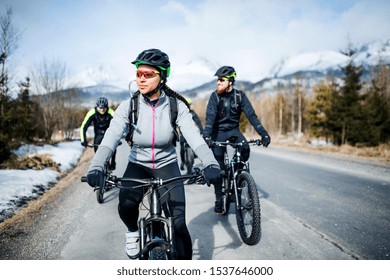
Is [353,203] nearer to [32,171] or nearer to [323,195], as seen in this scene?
[323,195]

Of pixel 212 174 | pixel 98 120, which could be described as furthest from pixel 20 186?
pixel 212 174

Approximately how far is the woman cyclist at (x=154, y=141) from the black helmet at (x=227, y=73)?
1.95 m

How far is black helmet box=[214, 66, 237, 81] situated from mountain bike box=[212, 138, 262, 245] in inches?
40.5

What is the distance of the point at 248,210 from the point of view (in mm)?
3537

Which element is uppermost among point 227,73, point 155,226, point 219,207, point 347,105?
point 347,105

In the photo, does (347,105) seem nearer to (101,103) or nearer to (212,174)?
(101,103)

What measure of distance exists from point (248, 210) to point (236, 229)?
54cm

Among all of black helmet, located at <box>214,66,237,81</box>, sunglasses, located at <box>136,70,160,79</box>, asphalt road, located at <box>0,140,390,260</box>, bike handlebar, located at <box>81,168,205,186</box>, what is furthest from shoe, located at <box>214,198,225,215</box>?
sunglasses, located at <box>136,70,160,79</box>

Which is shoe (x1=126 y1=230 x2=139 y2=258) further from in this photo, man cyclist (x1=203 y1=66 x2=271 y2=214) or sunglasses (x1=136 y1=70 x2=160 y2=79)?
man cyclist (x1=203 y1=66 x2=271 y2=214)

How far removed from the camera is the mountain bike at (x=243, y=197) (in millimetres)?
3266

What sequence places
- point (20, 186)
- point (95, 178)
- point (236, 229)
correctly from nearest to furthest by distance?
1. point (95, 178)
2. point (236, 229)
3. point (20, 186)

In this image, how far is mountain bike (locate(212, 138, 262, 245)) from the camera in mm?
3266
